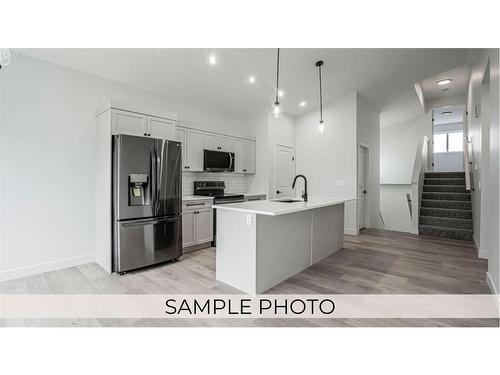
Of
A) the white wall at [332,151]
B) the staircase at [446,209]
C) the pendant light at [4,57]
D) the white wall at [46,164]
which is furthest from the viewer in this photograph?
the white wall at [332,151]

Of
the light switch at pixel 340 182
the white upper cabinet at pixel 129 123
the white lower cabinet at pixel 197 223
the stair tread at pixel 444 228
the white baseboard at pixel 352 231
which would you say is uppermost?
the white upper cabinet at pixel 129 123

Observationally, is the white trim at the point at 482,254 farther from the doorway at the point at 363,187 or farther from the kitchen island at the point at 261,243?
the kitchen island at the point at 261,243

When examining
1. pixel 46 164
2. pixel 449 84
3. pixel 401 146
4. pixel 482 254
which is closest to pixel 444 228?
pixel 482 254

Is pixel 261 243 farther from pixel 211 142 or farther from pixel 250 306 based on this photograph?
pixel 211 142

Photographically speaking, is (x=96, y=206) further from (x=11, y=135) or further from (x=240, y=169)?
(x=240, y=169)

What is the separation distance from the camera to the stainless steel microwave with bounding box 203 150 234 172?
181 inches

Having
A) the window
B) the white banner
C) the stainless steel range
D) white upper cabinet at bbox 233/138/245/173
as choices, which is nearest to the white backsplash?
the stainless steel range

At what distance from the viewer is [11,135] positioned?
2.90 metres

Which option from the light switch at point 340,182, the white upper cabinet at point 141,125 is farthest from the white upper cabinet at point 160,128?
the light switch at point 340,182

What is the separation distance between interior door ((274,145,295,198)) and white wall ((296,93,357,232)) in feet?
0.88

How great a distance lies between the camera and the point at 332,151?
5.54 meters

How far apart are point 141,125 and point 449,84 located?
719 cm

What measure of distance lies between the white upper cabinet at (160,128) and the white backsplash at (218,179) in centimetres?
92

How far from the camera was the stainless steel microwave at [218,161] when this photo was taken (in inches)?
181
